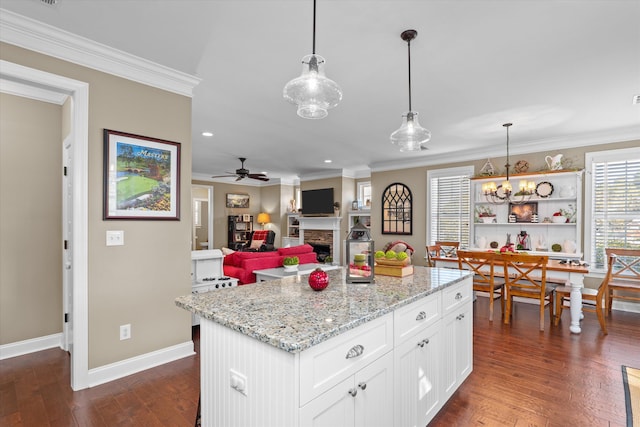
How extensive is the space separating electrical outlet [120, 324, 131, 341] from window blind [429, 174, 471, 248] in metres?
5.52

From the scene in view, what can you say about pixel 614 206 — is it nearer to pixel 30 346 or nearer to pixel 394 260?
pixel 394 260

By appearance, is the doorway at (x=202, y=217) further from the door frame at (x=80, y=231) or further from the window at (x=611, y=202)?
the window at (x=611, y=202)

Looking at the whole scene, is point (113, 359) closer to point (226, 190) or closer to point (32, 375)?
point (32, 375)

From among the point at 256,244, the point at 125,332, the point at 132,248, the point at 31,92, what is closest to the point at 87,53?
the point at 31,92

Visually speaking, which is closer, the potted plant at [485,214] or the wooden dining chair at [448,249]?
the wooden dining chair at [448,249]

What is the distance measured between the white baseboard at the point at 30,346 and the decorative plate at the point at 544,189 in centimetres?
679

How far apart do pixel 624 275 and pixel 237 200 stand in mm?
9203

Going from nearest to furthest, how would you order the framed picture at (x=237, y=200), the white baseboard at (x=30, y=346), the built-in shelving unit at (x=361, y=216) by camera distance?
the white baseboard at (x=30, y=346) < the built-in shelving unit at (x=361, y=216) < the framed picture at (x=237, y=200)

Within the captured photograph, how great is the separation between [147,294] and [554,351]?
13.0 ft

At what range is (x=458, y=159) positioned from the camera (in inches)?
243

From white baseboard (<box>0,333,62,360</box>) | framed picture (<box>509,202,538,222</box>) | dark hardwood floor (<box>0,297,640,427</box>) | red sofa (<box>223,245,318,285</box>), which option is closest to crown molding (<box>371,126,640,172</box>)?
framed picture (<box>509,202,538,222</box>)

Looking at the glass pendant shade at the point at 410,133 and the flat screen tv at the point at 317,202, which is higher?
the glass pendant shade at the point at 410,133

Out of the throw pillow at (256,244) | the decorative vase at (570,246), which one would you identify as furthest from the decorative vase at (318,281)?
the throw pillow at (256,244)

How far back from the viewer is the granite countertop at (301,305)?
46.0 inches
